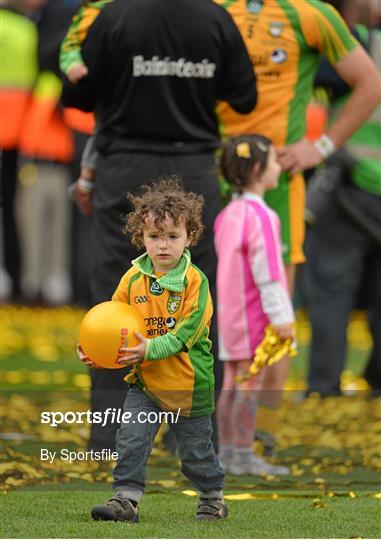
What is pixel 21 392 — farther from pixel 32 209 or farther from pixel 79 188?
pixel 32 209

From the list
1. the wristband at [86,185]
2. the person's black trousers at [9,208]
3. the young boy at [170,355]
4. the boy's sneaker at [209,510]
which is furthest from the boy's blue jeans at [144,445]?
the person's black trousers at [9,208]

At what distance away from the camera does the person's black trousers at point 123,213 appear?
766 centimetres

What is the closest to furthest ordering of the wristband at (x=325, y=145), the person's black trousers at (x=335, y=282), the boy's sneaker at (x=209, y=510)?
the boy's sneaker at (x=209, y=510), the wristband at (x=325, y=145), the person's black trousers at (x=335, y=282)

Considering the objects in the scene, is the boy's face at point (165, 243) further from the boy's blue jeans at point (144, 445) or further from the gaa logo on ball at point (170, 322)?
the boy's blue jeans at point (144, 445)

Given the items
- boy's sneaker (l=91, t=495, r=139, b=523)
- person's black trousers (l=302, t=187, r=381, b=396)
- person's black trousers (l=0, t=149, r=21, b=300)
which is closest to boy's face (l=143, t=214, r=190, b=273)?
boy's sneaker (l=91, t=495, r=139, b=523)

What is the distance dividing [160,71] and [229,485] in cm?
171

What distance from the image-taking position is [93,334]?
19.3 feet

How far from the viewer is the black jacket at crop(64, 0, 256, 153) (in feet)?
24.6

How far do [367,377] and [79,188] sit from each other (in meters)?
3.63

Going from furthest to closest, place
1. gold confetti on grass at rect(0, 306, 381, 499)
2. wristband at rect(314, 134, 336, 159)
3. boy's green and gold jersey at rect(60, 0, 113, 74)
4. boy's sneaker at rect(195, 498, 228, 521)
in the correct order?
wristband at rect(314, 134, 336, 159) → boy's green and gold jersey at rect(60, 0, 113, 74) → gold confetti on grass at rect(0, 306, 381, 499) → boy's sneaker at rect(195, 498, 228, 521)

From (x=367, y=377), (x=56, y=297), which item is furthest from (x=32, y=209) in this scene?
(x=367, y=377)

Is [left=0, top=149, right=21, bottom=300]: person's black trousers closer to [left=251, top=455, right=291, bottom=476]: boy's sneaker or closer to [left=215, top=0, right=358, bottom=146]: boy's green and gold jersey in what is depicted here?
[left=215, top=0, right=358, bottom=146]: boy's green and gold jersey

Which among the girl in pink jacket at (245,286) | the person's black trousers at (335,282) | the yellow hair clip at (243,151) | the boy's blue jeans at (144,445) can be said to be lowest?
the person's black trousers at (335,282)

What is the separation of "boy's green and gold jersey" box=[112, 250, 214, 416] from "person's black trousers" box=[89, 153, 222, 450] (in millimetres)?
1462
